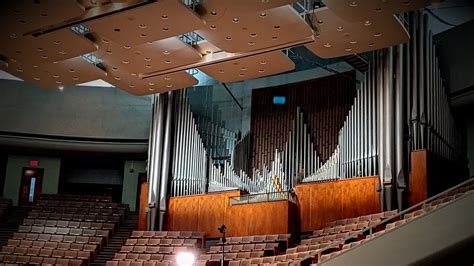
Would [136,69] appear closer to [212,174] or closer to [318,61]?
[212,174]

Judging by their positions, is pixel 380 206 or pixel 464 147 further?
pixel 464 147

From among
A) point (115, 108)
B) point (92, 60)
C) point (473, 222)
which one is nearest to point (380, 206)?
point (473, 222)

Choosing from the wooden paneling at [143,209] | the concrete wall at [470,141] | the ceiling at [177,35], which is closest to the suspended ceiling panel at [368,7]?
the ceiling at [177,35]

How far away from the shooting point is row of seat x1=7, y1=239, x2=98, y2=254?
43.8 ft

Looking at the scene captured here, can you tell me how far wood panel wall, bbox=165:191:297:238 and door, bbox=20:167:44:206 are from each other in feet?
18.7

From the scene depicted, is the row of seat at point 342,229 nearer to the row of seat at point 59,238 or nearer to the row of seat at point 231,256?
the row of seat at point 231,256

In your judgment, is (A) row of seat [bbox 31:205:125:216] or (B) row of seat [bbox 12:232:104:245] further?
(A) row of seat [bbox 31:205:125:216]

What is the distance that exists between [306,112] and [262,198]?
7.86 ft

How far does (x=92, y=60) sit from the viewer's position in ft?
41.1

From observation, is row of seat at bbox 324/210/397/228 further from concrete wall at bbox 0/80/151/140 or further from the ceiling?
concrete wall at bbox 0/80/151/140

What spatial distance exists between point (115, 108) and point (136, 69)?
230 inches

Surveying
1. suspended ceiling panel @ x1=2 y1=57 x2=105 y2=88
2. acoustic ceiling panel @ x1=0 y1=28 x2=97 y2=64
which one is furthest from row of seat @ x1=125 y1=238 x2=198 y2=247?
acoustic ceiling panel @ x1=0 y1=28 x2=97 y2=64

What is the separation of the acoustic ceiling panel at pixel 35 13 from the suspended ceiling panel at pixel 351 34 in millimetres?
3589

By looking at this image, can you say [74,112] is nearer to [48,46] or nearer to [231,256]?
[48,46]
